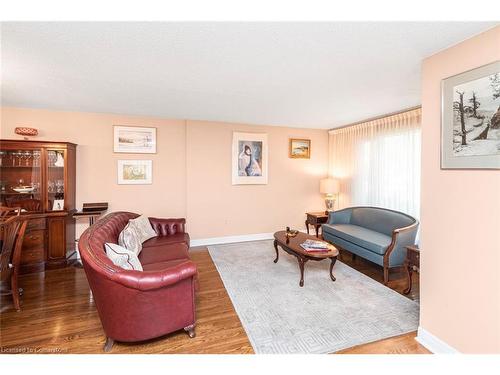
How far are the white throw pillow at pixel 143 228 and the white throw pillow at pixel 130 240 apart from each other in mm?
210

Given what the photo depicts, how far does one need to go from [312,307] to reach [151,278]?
1682 mm

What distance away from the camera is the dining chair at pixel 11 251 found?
2.33 meters

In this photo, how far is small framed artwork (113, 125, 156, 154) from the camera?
416cm

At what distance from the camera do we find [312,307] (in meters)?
2.48

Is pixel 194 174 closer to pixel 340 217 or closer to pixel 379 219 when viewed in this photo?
pixel 340 217

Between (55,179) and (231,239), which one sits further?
(231,239)

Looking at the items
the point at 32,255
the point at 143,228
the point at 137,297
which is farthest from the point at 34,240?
the point at 137,297

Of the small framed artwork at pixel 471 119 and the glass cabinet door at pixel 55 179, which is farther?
the glass cabinet door at pixel 55 179

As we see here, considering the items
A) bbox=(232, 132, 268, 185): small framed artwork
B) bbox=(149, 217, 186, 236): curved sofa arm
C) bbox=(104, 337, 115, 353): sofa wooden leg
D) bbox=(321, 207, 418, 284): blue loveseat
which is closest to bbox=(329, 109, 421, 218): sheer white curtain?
bbox=(321, 207, 418, 284): blue loveseat

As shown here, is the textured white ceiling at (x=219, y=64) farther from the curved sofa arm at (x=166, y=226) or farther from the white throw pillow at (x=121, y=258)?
the curved sofa arm at (x=166, y=226)

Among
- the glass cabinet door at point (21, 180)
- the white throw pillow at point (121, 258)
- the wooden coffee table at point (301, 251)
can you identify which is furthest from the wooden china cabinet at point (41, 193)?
the wooden coffee table at point (301, 251)

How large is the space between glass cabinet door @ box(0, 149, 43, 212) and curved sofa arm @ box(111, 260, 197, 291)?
2864mm
